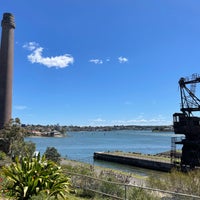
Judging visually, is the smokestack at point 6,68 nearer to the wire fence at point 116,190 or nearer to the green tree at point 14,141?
the green tree at point 14,141

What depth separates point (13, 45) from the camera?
97.5ft

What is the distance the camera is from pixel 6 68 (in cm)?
2802

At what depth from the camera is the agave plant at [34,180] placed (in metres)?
7.59

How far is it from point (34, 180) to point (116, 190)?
3.69 meters

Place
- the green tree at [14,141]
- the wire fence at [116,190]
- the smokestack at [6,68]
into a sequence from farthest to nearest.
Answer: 1. the smokestack at [6,68]
2. the green tree at [14,141]
3. the wire fence at [116,190]

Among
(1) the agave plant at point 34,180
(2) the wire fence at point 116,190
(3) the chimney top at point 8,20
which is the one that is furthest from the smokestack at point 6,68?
(1) the agave plant at point 34,180

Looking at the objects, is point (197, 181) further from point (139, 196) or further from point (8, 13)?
point (8, 13)

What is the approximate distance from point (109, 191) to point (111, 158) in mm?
47416

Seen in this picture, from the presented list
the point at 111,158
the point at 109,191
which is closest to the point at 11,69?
the point at 109,191

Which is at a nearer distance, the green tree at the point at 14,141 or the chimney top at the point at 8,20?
the green tree at the point at 14,141

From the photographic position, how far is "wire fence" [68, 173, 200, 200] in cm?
918

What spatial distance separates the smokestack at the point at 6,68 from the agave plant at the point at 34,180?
20.3 metres

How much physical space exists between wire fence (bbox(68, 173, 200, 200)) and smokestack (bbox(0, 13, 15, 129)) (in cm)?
1746

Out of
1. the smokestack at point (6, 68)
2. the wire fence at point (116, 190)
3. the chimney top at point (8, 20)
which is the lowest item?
the wire fence at point (116, 190)
